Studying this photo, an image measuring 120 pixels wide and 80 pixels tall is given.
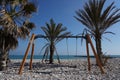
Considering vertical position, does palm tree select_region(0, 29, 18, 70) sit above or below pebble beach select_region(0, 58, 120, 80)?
above

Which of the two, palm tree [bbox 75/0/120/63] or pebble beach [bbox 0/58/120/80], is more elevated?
palm tree [bbox 75/0/120/63]

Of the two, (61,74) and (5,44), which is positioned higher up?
(5,44)

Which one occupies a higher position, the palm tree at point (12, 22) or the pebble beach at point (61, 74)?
the palm tree at point (12, 22)

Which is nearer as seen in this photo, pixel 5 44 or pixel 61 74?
pixel 61 74

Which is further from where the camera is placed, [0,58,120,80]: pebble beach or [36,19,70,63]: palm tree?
[36,19,70,63]: palm tree

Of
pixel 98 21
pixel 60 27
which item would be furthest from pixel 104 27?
pixel 60 27

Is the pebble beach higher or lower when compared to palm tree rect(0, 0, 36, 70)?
lower

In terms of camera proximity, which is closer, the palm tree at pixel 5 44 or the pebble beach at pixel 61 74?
the pebble beach at pixel 61 74

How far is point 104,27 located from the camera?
16.9 metres

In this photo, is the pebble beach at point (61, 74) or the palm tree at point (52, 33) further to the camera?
the palm tree at point (52, 33)

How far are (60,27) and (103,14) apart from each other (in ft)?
18.8

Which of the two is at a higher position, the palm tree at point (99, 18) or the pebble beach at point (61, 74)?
the palm tree at point (99, 18)

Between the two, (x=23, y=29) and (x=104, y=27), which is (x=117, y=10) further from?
(x=23, y=29)

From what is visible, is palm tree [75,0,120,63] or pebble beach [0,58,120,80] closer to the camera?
pebble beach [0,58,120,80]
